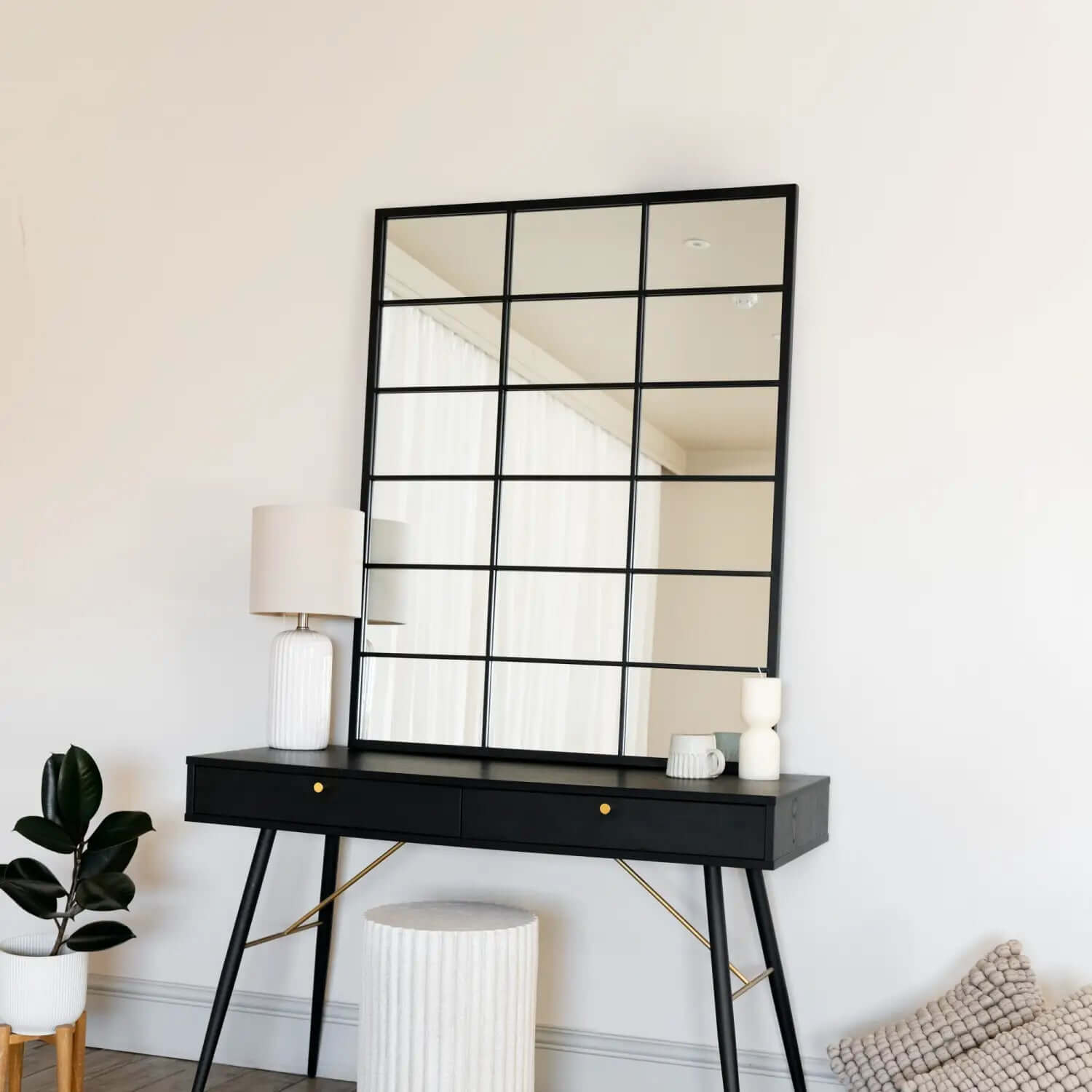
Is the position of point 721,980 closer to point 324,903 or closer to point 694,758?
point 694,758

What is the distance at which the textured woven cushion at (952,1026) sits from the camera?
2.65 metres

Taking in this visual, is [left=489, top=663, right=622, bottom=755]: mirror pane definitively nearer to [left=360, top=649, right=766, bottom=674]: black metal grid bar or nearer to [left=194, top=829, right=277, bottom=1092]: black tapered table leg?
[left=360, top=649, right=766, bottom=674]: black metal grid bar

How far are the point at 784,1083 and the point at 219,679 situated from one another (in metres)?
1.74

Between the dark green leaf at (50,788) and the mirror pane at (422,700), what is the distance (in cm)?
73

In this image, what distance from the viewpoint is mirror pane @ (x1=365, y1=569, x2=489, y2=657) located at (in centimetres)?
323

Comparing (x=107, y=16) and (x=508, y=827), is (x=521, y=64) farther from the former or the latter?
(x=508, y=827)

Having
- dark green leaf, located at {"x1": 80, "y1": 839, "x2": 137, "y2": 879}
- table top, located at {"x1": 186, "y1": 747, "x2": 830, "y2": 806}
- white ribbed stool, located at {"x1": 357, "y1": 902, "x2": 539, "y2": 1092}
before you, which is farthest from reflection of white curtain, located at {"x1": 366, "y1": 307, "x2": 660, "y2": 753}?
dark green leaf, located at {"x1": 80, "y1": 839, "x2": 137, "y2": 879}

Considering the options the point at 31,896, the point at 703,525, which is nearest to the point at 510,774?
the point at 703,525

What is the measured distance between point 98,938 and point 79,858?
0.19m

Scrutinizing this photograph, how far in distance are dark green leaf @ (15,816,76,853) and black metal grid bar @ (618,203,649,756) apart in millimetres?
1318

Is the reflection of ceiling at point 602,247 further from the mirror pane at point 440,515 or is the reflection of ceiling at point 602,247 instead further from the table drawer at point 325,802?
the table drawer at point 325,802

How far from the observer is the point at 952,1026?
2695 mm

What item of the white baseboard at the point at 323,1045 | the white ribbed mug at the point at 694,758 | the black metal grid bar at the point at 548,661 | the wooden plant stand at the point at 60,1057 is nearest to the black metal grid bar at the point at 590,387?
the black metal grid bar at the point at 548,661

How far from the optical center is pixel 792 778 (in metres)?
2.91
